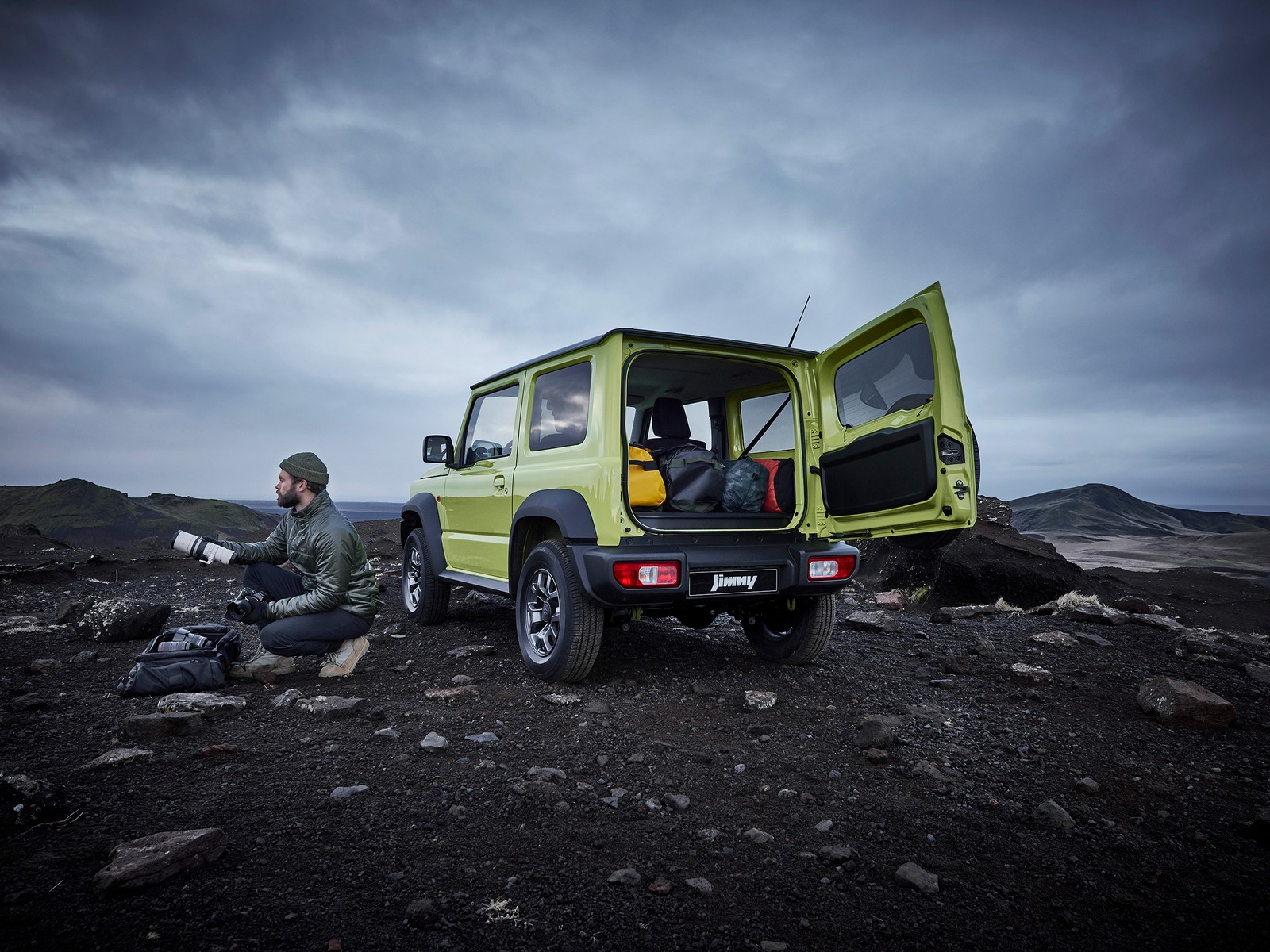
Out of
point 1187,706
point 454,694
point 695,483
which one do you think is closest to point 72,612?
point 454,694

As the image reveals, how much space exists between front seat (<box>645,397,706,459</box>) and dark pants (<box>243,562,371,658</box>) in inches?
95.4

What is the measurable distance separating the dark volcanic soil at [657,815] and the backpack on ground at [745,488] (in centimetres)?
112

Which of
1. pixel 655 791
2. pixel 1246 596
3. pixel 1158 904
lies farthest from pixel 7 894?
pixel 1246 596

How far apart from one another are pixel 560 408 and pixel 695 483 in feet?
3.33

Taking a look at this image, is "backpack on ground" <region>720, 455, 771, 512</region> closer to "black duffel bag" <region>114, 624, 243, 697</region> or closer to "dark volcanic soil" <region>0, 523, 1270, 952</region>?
"dark volcanic soil" <region>0, 523, 1270, 952</region>

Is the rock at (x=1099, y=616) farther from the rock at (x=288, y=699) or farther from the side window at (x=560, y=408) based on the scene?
the rock at (x=288, y=699)

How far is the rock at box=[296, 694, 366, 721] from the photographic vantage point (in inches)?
142

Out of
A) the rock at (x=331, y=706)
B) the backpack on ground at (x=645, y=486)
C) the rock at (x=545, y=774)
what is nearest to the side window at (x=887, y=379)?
the backpack on ground at (x=645, y=486)

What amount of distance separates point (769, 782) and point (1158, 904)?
130 cm

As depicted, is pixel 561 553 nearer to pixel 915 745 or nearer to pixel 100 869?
pixel 915 745

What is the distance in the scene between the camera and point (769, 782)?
9.42 feet

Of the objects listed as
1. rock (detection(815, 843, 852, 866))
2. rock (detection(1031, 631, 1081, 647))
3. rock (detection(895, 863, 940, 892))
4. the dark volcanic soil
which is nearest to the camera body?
the dark volcanic soil

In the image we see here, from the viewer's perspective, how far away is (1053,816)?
100 inches

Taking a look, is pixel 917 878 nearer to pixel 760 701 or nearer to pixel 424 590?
pixel 760 701
